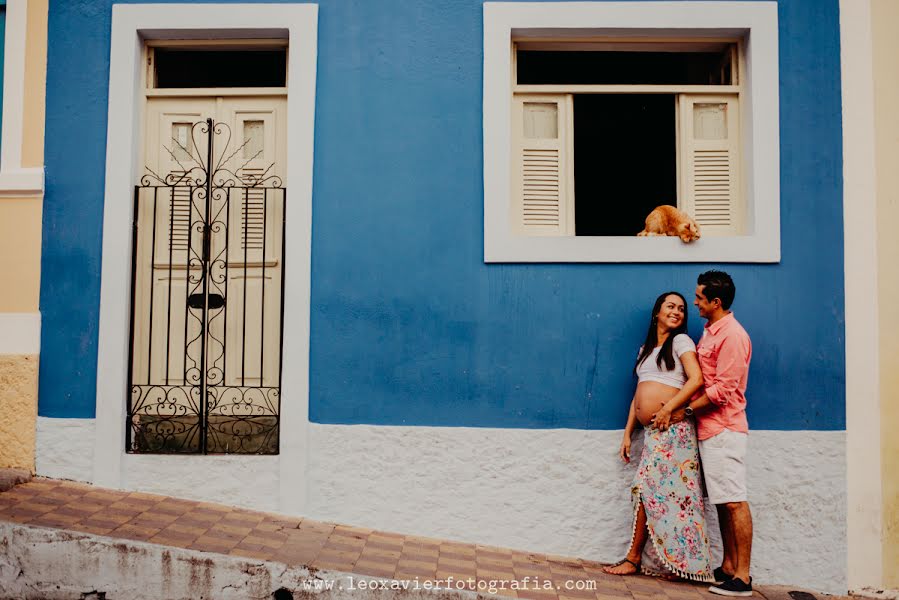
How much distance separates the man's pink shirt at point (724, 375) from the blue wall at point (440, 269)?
462 mm

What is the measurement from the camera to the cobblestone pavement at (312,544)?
451cm

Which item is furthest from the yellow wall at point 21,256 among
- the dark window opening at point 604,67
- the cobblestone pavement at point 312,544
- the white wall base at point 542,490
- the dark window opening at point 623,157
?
the dark window opening at point 623,157

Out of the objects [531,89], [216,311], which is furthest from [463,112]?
[216,311]

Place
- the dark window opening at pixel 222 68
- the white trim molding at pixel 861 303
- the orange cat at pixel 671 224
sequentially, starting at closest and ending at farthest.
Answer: the white trim molding at pixel 861 303
the orange cat at pixel 671 224
the dark window opening at pixel 222 68

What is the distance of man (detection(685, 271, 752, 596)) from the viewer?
188 inches

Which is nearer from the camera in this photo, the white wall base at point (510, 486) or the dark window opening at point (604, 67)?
the white wall base at point (510, 486)

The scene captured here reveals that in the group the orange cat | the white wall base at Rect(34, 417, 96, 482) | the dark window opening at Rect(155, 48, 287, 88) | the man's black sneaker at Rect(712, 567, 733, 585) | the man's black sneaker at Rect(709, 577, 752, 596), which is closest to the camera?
the man's black sneaker at Rect(709, 577, 752, 596)

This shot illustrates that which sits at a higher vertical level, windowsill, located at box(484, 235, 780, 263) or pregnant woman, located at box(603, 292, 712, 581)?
windowsill, located at box(484, 235, 780, 263)

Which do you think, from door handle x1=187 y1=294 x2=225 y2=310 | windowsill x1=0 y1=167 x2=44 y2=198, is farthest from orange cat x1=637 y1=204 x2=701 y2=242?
windowsill x1=0 y1=167 x2=44 y2=198

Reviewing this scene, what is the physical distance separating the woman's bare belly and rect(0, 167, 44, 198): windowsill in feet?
14.3

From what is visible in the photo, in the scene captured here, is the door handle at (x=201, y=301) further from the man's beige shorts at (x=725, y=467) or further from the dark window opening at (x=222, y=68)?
the man's beige shorts at (x=725, y=467)

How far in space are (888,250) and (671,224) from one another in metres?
1.45

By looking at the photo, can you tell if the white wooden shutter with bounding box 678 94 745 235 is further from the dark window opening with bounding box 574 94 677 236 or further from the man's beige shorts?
the man's beige shorts

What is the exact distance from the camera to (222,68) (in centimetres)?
595
